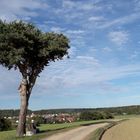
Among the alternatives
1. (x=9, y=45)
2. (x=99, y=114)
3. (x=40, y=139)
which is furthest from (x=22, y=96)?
(x=99, y=114)

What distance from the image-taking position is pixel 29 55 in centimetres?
4794

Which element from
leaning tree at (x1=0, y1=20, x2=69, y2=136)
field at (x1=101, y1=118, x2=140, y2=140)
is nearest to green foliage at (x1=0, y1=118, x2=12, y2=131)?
field at (x1=101, y1=118, x2=140, y2=140)

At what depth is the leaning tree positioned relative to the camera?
4584 centimetres

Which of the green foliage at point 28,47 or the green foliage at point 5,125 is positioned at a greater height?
the green foliage at point 28,47

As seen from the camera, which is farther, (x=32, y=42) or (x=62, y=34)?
(x=62, y=34)

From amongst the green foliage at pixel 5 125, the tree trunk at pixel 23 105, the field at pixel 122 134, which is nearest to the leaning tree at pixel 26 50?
the tree trunk at pixel 23 105

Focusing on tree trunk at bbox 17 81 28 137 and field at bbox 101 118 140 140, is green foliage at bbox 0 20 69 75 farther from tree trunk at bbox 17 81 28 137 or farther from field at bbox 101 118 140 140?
field at bbox 101 118 140 140

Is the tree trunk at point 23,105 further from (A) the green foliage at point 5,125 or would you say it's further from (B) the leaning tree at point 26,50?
(A) the green foliage at point 5,125

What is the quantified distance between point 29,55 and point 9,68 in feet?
8.68

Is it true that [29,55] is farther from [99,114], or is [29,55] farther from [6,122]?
[99,114]

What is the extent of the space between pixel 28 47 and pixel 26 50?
0.44 metres

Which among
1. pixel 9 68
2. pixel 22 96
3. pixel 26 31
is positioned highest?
pixel 26 31

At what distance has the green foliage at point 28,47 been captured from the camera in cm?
4578

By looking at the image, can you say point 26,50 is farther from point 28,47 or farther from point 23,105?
point 23,105
